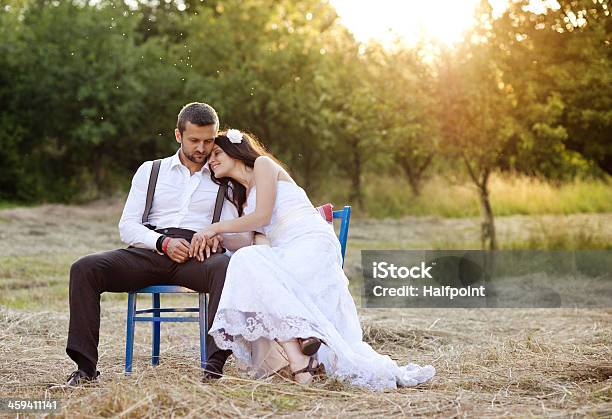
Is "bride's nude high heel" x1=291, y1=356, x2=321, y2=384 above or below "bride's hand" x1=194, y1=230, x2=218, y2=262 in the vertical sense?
below

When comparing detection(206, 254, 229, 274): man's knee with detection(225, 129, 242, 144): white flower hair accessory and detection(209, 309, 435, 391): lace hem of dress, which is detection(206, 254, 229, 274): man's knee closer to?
detection(209, 309, 435, 391): lace hem of dress

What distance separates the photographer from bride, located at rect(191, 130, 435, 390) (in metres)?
4.12

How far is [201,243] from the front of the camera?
4.44m

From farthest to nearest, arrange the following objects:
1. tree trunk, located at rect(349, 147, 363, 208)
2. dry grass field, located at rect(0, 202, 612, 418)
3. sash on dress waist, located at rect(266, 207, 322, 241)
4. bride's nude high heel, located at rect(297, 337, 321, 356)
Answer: tree trunk, located at rect(349, 147, 363, 208), sash on dress waist, located at rect(266, 207, 322, 241), bride's nude high heel, located at rect(297, 337, 321, 356), dry grass field, located at rect(0, 202, 612, 418)

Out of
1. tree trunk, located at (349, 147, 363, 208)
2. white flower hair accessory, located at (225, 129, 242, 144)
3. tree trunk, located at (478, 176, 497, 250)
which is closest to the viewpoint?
white flower hair accessory, located at (225, 129, 242, 144)

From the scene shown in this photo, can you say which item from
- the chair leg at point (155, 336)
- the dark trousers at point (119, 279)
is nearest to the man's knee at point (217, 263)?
the dark trousers at point (119, 279)

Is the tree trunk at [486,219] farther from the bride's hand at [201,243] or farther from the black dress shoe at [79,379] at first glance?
the black dress shoe at [79,379]

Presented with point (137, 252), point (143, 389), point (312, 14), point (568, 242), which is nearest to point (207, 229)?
point (137, 252)

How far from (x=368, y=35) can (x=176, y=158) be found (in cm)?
734

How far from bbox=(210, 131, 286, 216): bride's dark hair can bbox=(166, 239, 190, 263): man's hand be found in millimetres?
373

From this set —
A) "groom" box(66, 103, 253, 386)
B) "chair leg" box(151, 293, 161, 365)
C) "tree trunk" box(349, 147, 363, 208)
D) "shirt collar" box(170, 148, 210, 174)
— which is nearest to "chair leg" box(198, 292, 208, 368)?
"groom" box(66, 103, 253, 386)

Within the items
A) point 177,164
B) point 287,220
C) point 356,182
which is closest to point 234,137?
point 177,164

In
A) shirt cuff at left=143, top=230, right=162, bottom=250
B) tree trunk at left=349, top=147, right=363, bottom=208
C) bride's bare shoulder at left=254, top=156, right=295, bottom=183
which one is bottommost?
shirt cuff at left=143, top=230, right=162, bottom=250

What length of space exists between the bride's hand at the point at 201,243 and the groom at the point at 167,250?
24 mm
